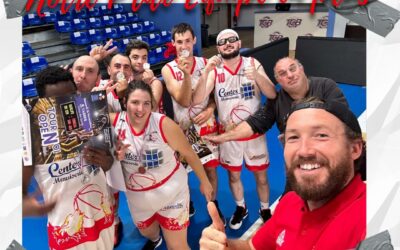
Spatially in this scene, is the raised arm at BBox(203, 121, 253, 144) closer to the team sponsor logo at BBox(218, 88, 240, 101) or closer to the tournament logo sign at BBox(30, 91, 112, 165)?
the team sponsor logo at BBox(218, 88, 240, 101)

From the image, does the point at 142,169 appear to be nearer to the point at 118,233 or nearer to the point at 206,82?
the point at 206,82

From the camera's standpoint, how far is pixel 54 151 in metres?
1.69

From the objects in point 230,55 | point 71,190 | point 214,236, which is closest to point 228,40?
point 230,55

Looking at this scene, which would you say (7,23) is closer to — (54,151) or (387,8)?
(387,8)

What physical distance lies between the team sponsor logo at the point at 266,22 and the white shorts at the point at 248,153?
877 cm

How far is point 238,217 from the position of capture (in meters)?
3.23

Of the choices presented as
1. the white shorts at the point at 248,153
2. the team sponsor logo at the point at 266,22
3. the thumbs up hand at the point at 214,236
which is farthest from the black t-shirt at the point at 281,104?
the team sponsor logo at the point at 266,22

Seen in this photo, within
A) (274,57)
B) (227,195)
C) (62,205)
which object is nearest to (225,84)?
(227,195)

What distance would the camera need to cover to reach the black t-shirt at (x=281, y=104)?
234cm

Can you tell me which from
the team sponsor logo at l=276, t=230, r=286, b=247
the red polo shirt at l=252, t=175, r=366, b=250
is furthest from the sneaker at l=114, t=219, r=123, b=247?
the team sponsor logo at l=276, t=230, r=286, b=247

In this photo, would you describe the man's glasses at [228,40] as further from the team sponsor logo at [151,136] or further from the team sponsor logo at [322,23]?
the team sponsor logo at [322,23]

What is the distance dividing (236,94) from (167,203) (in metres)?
1.00

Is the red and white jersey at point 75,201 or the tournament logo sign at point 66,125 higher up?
the tournament logo sign at point 66,125

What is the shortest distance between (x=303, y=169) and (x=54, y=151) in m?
1.11
